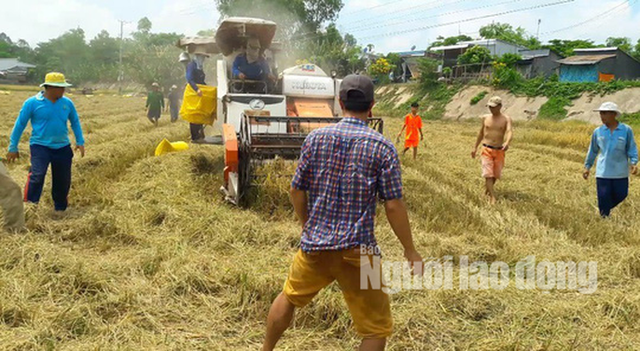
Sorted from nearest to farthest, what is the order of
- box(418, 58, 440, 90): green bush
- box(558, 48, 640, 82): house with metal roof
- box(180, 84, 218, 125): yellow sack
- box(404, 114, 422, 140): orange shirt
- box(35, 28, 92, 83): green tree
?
1. box(180, 84, 218, 125): yellow sack
2. box(404, 114, 422, 140): orange shirt
3. box(558, 48, 640, 82): house with metal roof
4. box(418, 58, 440, 90): green bush
5. box(35, 28, 92, 83): green tree

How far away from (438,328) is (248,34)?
247 inches

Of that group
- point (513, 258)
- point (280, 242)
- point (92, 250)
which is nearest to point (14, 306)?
point (92, 250)

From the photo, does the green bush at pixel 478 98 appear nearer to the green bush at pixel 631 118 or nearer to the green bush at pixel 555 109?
the green bush at pixel 555 109

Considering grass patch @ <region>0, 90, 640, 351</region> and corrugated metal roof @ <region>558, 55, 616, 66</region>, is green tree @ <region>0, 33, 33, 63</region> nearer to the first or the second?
corrugated metal roof @ <region>558, 55, 616, 66</region>

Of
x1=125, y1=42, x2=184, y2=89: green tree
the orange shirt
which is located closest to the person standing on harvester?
the orange shirt

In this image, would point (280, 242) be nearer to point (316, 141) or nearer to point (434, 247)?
point (434, 247)

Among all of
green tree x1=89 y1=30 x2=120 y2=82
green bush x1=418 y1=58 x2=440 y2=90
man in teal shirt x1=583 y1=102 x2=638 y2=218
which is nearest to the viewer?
man in teal shirt x1=583 y1=102 x2=638 y2=218

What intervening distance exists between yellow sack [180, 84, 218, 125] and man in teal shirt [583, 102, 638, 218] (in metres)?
5.35

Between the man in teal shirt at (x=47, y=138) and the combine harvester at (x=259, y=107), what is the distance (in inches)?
68.7

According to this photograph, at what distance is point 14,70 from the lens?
7006 centimetres

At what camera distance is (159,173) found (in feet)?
22.7

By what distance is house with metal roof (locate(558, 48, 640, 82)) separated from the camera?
106ft

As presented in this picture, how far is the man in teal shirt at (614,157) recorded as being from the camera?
5.76 meters

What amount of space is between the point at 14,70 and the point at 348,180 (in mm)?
81356
